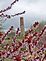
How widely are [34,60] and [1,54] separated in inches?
11.7

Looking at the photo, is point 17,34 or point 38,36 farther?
point 17,34

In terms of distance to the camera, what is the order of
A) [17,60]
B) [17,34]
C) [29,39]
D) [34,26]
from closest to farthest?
[17,60] → [29,39] → [34,26] → [17,34]

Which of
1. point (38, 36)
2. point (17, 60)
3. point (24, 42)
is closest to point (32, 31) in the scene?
point (38, 36)

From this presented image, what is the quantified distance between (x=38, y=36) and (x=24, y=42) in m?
0.23

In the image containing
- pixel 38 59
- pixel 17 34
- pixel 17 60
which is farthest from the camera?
pixel 17 34

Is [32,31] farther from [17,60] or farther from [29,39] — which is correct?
[17,60]

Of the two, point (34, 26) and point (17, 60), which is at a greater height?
point (34, 26)

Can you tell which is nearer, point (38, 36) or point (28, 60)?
point (28, 60)

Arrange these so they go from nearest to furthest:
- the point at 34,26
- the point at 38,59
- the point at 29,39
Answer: the point at 29,39
the point at 38,59
the point at 34,26

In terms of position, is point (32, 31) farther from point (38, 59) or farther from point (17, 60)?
point (17, 60)

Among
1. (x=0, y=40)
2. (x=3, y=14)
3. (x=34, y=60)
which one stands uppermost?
(x=3, y=14)

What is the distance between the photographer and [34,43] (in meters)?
2.04

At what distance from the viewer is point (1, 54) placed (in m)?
2.05

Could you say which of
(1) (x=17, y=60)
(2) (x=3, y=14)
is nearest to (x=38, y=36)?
(2) (x=3, y=14)
